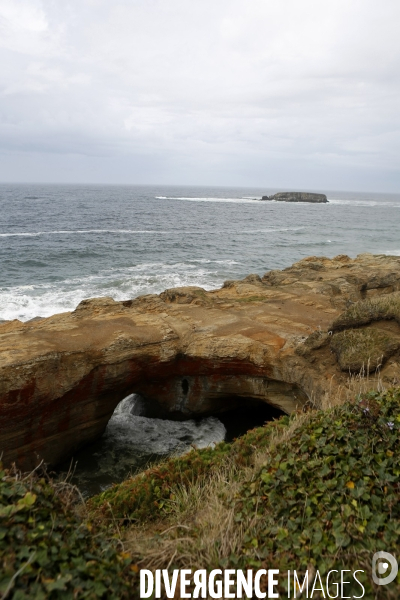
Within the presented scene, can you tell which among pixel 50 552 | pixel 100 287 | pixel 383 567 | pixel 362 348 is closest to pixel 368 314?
pixel 362 348

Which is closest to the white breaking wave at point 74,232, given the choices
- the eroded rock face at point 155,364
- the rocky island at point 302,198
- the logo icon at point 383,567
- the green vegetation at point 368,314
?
the eroded rock face at point 155,364

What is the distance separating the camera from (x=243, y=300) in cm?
1675

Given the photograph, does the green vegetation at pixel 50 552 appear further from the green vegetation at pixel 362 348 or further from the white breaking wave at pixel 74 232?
the white breaking wave at pixel 74 232

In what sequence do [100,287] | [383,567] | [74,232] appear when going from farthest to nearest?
[74,232] < [100,287] < [383,567]

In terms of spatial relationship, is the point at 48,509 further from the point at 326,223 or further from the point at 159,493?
the point at 326,223

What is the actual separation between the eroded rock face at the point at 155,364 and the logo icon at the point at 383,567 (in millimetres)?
5194

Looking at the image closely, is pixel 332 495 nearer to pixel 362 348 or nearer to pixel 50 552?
pixel 50 552

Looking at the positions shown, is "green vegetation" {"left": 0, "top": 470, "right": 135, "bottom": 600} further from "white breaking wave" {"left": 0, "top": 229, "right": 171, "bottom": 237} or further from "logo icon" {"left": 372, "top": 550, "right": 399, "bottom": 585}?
"white breaking wave" {"left": 0, "top": 229, "right": 171, "bottom": 237}

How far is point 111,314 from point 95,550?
1035 cm

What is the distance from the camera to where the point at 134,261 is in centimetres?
3862

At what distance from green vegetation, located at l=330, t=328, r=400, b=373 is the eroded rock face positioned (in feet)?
0.93

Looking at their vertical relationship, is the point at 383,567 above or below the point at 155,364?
above

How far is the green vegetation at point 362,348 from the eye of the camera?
35.5ft

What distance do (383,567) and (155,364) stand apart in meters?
9.18
